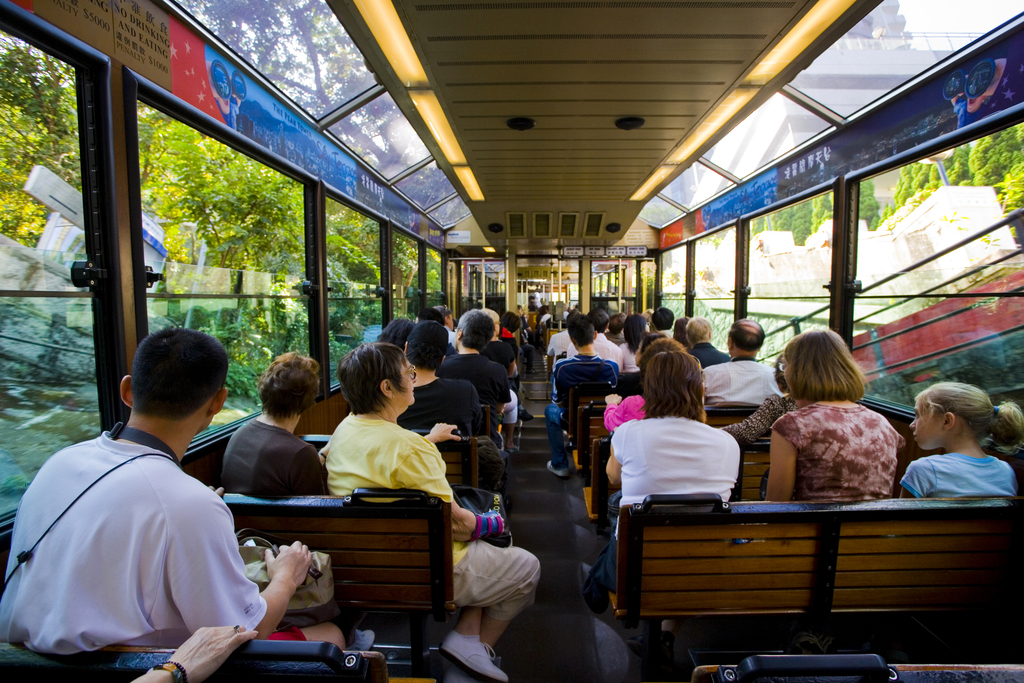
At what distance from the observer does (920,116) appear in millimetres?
3635

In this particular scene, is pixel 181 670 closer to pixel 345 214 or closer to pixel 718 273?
pixel 345 214

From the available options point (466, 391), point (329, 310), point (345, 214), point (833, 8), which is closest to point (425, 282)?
point (345, 214)

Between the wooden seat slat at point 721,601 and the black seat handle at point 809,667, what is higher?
the black seat handle at point 809,667

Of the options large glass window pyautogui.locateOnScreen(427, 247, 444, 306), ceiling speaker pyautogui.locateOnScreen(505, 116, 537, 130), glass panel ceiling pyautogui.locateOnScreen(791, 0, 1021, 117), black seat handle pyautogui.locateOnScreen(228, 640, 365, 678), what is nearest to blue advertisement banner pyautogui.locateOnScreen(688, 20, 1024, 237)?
glass panel ceiling pyautogui.locateOnScreen(791, 0, 1021, 117)

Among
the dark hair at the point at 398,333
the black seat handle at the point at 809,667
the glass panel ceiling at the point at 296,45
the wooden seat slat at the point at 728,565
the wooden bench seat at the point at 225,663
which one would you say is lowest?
the wooden seat slat at the point at 728,565

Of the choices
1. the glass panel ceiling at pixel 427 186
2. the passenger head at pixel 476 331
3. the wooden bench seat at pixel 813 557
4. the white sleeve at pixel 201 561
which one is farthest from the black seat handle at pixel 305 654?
the glass panel ceiling at pixel 427 186

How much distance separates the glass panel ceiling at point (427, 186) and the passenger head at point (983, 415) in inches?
223

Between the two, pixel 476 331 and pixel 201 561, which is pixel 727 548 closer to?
pixel 201 561

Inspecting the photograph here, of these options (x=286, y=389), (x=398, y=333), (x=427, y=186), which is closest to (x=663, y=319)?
(x=398, y=333)

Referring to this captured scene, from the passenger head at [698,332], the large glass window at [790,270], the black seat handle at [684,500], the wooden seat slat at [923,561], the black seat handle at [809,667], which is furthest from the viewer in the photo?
the large glass window at [790,270]

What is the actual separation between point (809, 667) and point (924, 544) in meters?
1.28

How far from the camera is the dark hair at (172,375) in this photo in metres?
1.14

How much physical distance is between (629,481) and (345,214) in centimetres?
438

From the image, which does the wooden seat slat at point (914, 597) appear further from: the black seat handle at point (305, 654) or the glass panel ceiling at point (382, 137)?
the glass panel ceiling at point (382, 137)
